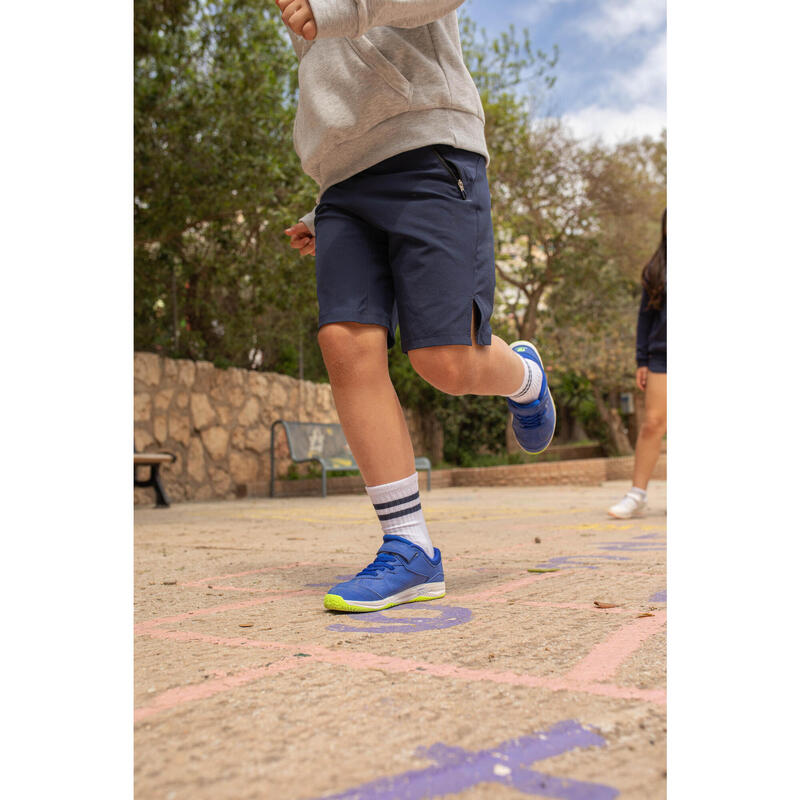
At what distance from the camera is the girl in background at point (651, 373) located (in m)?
3.76

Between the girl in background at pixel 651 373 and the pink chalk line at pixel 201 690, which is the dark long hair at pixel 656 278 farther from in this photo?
the pink chalk line at pixel 201 690

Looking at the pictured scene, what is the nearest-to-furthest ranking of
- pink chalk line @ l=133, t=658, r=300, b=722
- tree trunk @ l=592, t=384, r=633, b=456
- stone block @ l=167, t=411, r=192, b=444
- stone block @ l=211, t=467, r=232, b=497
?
pink chalk line @ l=133, t=658, r=300, b=722, stone block @ l=167, t=411, r=192, b=444, stone block @ l=211, t=467, r=232, b=497, tree trunk @ l=592, t=384, r=633, b=456

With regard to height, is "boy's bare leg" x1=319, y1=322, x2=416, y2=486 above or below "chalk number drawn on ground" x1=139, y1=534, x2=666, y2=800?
above

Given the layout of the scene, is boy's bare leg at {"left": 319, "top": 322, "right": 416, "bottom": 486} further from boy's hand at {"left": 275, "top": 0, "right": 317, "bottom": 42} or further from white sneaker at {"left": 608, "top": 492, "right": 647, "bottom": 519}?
white sneaker at {"left": 608, "top": 492, "right": 647, "bottom": 519}

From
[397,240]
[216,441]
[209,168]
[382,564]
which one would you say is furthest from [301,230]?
[216,441]

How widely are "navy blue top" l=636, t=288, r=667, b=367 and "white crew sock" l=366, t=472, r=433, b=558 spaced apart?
8.12 ft

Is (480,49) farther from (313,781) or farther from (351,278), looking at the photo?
(313,781)

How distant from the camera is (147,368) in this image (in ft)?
21.4

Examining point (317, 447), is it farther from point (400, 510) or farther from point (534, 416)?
point (400, 510)

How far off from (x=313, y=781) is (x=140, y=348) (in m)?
6.80

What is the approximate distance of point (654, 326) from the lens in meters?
3.88

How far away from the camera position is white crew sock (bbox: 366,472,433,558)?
1.66 m

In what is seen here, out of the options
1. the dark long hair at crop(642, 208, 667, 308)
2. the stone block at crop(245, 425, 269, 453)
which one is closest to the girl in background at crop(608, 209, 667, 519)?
the dark long hair at crop(642, 208, 667, 308)

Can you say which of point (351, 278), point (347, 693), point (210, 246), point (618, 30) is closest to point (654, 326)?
point (351, 278)
